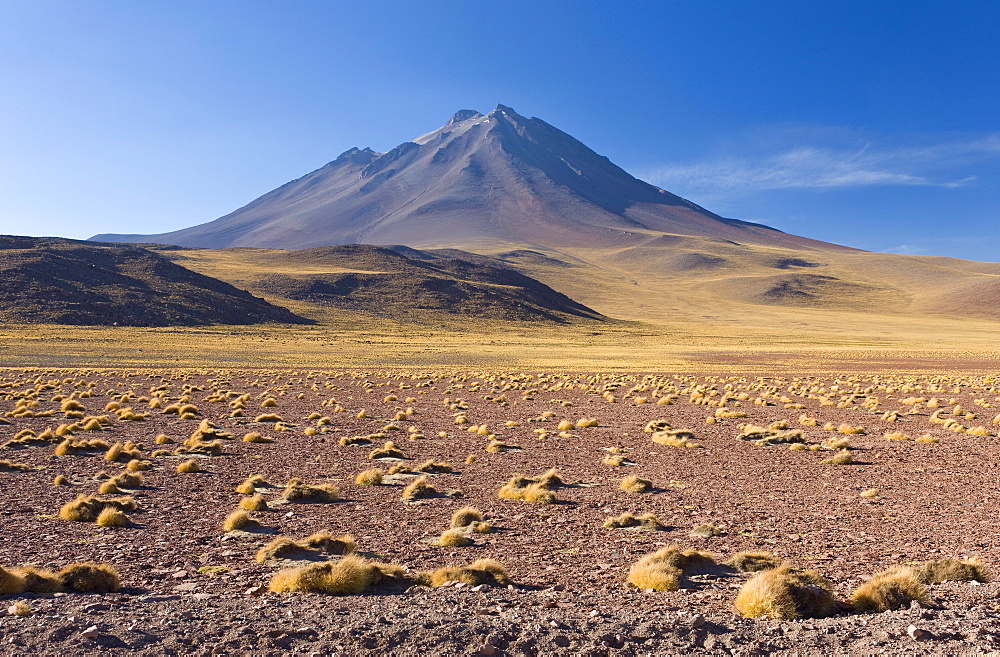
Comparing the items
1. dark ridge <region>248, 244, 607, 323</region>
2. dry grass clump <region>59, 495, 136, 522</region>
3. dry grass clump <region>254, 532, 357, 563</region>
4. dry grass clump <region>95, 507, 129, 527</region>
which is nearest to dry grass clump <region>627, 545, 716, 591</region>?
A: dry grass clump <region>254, 532, 357, 563</region>

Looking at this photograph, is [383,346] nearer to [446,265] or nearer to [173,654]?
[173,654]

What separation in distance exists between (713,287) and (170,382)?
6874 inches

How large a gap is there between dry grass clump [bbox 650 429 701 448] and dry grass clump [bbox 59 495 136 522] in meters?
13.3

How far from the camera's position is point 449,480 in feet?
44.1

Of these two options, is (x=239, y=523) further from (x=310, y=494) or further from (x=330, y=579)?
(x=330, y=579)

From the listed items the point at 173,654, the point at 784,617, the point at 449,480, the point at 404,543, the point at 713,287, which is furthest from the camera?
the point at 713,287

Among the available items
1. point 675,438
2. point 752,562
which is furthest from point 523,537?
point 675,438

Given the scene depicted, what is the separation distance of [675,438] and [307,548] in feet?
42.3

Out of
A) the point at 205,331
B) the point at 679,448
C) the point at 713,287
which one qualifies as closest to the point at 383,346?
the point at 205,331

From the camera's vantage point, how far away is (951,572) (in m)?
6.72

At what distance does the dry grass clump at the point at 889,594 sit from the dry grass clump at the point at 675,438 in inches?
464

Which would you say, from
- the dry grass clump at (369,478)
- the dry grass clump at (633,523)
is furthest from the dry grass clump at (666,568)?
the dry grass clump at (369,478)

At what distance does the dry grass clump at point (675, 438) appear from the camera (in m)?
18.2

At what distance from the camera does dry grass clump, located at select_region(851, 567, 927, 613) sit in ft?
19.5
